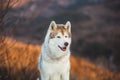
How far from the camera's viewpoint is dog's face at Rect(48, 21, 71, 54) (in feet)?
28.7

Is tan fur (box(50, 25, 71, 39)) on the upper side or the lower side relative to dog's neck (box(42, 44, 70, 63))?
upper

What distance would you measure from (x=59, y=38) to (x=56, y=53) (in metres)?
0.29

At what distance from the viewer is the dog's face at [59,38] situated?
28.7 ft

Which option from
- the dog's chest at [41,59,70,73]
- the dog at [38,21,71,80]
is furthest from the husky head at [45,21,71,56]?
the dog's chest at [41,59,70,73]

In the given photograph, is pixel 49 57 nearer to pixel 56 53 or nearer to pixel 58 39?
pixel 56 53

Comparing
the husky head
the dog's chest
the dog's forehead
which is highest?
the dog's forehead

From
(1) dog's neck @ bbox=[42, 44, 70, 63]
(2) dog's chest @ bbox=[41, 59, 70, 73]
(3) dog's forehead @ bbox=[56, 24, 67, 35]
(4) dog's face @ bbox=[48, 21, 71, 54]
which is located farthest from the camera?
(2) dog's chest @ bbox=[41, 59, 70, 73]

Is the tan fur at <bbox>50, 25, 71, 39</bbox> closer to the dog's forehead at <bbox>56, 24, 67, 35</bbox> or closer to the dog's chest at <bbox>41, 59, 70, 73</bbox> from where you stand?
the dog's forehead at <bbox>56, 24, 67, 35</bbox>

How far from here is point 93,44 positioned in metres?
30.9

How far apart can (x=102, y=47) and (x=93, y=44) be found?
127 centimetres

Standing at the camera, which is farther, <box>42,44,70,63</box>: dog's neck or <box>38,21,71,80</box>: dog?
<box>42,44,70,63</box>: dog's neck

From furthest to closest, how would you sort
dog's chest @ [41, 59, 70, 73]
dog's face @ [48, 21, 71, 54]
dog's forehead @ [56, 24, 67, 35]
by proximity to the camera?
dog's chest @ [41, 59, 70, 73] → dog's forehead @ [56, 24, 67, 35] → dog's face @ [48, 21, 71, 54]

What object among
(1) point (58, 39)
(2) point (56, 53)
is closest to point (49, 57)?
(2) point (56, 53)

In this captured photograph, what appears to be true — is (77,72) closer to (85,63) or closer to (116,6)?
(85,63)
